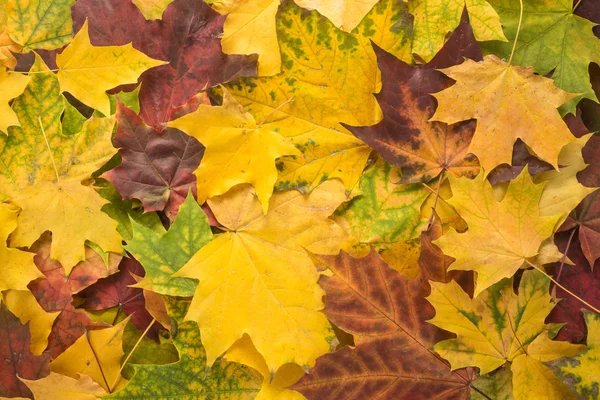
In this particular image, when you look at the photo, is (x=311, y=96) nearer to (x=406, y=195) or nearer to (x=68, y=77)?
(x=406, y=195)

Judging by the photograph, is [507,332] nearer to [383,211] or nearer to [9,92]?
[383,211]

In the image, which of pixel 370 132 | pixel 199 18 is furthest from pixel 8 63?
pixel 370 132

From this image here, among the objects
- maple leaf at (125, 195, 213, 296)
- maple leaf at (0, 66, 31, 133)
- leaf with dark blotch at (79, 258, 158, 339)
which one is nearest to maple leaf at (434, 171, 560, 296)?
maple leaf at (125, 195, 213, 296)

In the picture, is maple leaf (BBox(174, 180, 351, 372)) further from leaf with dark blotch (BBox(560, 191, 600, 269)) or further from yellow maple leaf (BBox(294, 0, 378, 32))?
leaf with dark blotch (BBox(560, 191, 600, 269))

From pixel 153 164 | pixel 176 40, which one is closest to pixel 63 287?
pixel 153 164

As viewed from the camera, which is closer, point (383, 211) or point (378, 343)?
point (378, 343)

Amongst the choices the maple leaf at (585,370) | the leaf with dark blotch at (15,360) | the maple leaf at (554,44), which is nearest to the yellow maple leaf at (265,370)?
the leaf with dark blotch at (15,360)

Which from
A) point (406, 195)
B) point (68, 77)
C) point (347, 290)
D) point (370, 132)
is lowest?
point (347, 290)
